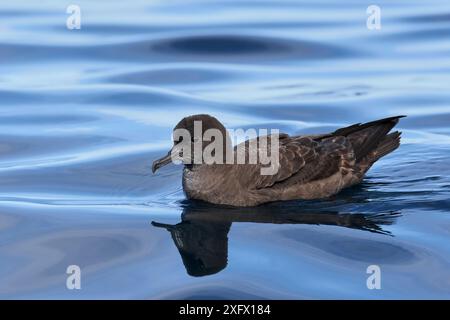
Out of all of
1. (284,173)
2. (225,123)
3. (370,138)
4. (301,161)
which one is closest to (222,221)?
(284,173)

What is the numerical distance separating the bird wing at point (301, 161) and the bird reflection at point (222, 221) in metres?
0.27

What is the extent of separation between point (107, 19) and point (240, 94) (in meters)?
6.18

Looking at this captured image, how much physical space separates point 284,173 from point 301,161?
234 millimetres

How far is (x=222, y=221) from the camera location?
915 centimetres

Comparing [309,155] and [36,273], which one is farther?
[309,155]

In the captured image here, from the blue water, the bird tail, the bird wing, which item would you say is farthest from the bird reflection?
the bird tail

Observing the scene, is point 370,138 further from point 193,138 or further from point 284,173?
point 193,138

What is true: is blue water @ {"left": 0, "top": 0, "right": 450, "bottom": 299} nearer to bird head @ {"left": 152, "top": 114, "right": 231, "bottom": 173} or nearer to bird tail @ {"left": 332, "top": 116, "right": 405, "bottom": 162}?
bird tail @ {"left": 332, "top": 116, "right": 405, "bottom": 162}

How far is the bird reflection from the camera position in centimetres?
830

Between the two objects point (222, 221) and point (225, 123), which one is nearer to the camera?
point (222, 221)

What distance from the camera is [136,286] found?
24.8 ft

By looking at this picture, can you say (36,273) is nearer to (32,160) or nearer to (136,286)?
(136,286)
